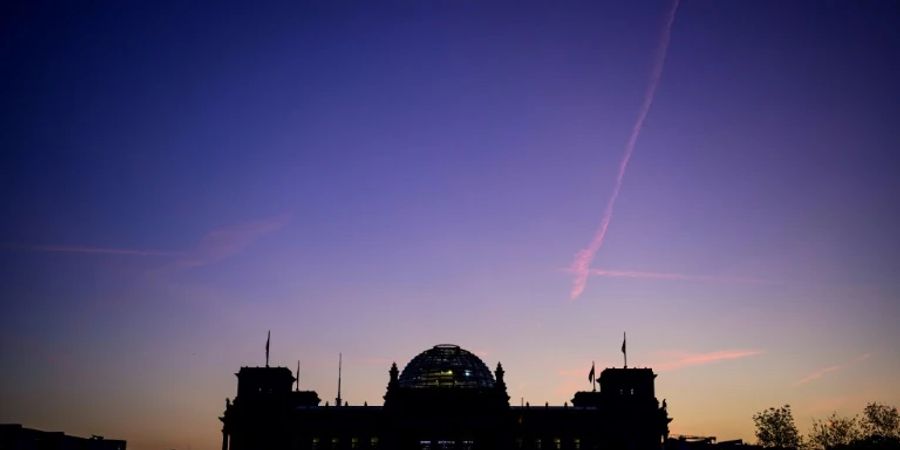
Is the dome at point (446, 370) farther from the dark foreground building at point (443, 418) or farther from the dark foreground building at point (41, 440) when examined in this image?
the dark foreground building at point (41, 440)

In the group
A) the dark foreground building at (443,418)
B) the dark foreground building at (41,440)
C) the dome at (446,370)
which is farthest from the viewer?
the dome at (446,370)

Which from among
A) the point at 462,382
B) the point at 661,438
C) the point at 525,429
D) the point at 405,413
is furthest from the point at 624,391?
the point at 405,413

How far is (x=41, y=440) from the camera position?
105188 millimetres

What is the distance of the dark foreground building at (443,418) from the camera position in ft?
372

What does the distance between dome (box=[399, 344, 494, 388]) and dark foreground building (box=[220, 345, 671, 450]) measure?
0.21 meters

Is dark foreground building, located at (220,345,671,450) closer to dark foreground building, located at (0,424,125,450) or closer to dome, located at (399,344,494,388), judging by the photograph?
dome, located at (399,344,494,388)

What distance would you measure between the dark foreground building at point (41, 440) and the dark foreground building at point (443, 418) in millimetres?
21304

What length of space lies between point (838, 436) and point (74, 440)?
142 m

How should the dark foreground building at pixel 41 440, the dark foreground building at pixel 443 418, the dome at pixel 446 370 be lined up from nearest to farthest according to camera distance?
1. the dark foreground building at pixel 41 440
2. the dark foreground building at pixel 443 418
3. the dome at pixel 446 370

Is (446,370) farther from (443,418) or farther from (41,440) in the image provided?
(41,440)

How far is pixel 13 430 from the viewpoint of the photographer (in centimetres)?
9800

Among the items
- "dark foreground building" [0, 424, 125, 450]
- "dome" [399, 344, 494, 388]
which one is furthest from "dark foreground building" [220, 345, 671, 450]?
"dark foreground building" [0, 424, 125, 450]

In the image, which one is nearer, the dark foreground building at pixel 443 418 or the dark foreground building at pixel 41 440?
the dark foreground building at pixel 41 440

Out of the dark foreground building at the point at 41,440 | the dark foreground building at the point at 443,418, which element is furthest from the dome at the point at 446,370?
the dark foreground building at the point at 41,440
